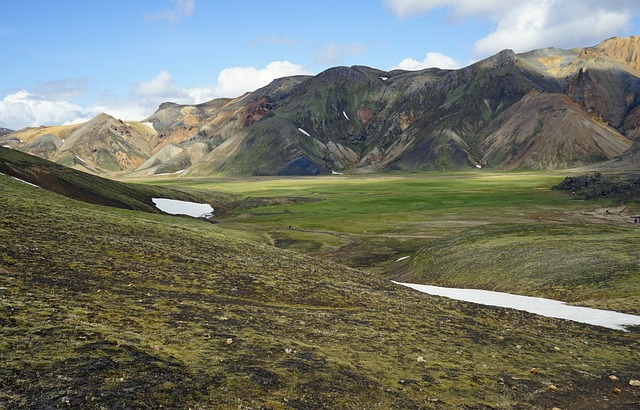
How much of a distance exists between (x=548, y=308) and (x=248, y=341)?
2521cm

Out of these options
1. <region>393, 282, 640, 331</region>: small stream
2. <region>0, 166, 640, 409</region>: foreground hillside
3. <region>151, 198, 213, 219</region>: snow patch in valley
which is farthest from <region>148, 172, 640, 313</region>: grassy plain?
<region>0, 166, 640, 409</region>: foreground hillside

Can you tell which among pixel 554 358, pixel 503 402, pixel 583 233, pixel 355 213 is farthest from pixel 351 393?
pixel 355 213

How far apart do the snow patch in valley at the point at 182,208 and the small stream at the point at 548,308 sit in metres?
94.5

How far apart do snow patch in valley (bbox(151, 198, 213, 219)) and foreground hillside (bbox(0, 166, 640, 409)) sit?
93.7 meters

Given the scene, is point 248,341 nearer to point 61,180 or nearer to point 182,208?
point 61,180

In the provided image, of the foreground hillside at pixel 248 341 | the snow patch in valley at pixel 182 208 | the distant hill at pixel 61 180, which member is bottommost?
the snow patch in valley at pixel 182 208

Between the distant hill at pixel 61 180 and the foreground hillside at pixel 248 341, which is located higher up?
the distant hill at pixel 61 180

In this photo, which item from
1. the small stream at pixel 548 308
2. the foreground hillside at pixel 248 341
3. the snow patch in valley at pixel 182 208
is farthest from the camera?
the snow patch in valley at pixel 182 208

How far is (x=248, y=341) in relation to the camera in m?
20.0

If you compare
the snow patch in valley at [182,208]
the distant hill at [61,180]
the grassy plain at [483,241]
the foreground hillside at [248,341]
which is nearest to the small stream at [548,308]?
the grassy plain at [483,241]

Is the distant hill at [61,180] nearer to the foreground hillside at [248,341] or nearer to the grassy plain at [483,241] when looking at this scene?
the grassy plain at [483,241]

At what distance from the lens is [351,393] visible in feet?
54.3

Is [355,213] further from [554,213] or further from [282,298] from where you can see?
[282,298]

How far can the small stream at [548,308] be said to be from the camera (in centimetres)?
3200
